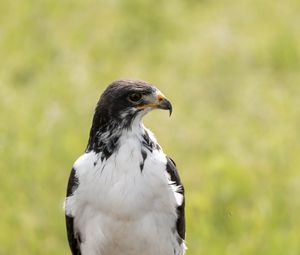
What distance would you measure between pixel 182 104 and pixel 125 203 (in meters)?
5.99

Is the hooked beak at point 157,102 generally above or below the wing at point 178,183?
above

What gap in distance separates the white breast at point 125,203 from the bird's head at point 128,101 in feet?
0.45

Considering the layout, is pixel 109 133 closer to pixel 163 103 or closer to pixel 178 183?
pixel 163 103

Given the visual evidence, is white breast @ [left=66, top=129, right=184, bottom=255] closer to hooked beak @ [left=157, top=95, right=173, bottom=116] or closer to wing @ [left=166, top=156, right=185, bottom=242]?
wing @ [left=166, top=156, right=185, bottom=242]

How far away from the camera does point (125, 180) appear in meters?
6.38

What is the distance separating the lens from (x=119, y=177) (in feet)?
21.0

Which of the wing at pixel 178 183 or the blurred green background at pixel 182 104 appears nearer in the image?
the wing at pixel 178 183

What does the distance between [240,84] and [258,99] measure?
0.49m

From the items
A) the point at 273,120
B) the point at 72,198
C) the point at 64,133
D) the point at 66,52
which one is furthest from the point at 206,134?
the point at 72,198

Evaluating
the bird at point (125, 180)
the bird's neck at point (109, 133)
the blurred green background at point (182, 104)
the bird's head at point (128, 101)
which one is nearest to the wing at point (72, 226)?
the bird at point (125, 180)

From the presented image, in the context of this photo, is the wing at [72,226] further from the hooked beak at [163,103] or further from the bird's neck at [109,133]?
the hooked beak at [163,103]

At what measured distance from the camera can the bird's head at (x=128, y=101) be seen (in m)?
6.44

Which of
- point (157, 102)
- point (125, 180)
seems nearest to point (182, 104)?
point (157, 102)

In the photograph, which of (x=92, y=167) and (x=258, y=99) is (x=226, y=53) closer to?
(x=258, y=99)
